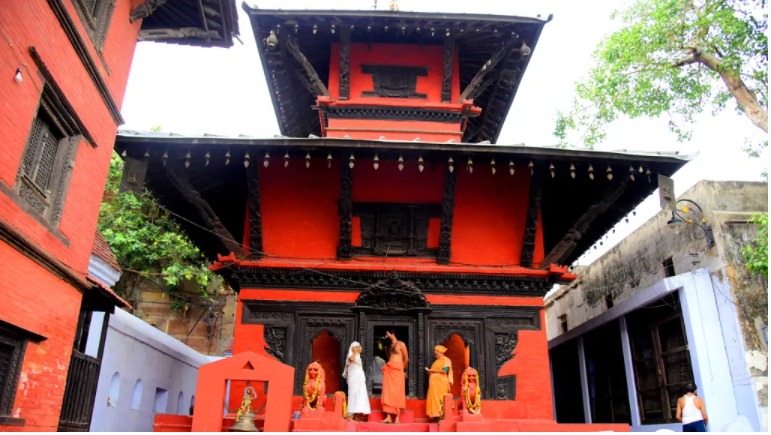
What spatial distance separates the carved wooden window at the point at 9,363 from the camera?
19.2 ft

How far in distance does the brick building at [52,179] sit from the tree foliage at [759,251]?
9.42 meters

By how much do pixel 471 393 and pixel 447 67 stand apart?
5.94 metres

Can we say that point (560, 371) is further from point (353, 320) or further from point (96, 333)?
point (96, 333)

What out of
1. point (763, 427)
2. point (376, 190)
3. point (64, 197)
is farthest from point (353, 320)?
point (763, 427)

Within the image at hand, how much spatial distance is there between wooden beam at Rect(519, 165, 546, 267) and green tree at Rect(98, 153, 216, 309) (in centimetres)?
1230

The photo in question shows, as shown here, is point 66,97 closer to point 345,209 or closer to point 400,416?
point 345,209

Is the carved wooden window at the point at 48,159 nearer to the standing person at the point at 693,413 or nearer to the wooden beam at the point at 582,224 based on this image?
the wooden beam at the point at 582,224

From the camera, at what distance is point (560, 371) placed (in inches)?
640

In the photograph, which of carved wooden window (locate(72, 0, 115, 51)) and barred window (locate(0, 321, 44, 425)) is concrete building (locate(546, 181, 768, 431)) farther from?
carved wooden window (locate(72, 0, 115, 51))

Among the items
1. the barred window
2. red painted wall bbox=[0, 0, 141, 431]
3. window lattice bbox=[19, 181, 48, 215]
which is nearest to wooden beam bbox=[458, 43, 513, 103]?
red painted wall bbox=[0, 0, 141, 431]

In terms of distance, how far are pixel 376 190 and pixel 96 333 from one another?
5.54 meters

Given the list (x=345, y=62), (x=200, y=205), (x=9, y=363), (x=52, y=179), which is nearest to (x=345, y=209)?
(x=200, y=205)

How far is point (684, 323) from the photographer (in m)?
9.45

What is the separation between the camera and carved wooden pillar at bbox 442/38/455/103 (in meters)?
10.6
